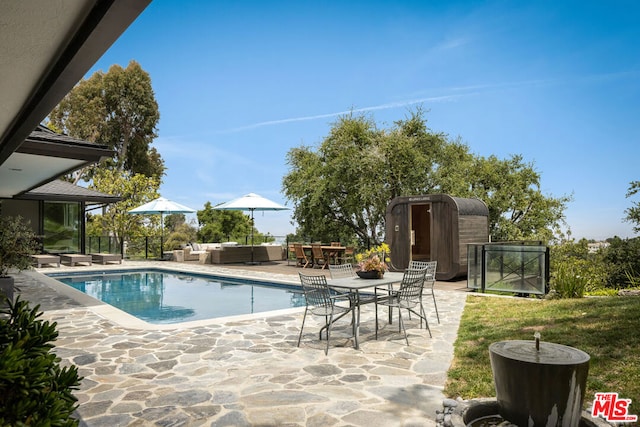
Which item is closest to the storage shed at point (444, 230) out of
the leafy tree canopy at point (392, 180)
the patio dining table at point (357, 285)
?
the patio dining table at point (357, 285)

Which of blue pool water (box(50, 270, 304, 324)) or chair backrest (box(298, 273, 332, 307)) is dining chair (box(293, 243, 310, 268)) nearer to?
blue pool water (box(50, 270, 304, 324))

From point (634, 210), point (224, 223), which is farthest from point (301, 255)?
point (224, 223)

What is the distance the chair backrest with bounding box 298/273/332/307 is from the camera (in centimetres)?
533

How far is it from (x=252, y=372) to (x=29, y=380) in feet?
10.4

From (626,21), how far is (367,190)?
41.9 ft

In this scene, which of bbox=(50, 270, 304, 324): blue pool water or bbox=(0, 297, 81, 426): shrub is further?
bbox=(50, 270, 304, 324): blue pool water

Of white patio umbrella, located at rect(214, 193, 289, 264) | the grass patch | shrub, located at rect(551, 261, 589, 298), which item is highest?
white patio umbrella, located at rect(214, 193, 289, 264)

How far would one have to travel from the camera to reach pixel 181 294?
437 inches

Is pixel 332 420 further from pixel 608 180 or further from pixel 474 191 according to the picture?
pixel 474 191

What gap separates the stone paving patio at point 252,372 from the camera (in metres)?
3.46

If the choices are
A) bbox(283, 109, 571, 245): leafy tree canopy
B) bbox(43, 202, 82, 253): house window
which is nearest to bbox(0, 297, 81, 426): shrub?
bbox(283, 109, 571, 245): leafy tree canopy

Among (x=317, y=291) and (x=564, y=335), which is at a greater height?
(x=317, y=291)

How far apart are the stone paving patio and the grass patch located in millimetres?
231

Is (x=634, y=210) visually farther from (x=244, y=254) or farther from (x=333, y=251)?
(x=244, y=254)
